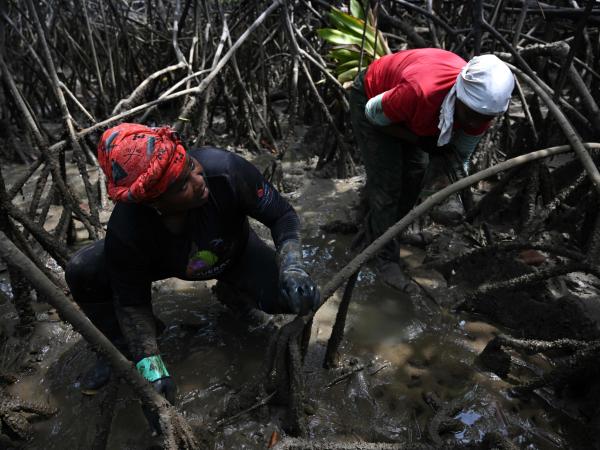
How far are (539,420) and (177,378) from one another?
1442 mm

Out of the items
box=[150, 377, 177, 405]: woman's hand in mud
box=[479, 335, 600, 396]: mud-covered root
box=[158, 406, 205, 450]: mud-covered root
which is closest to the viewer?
box=[158, 406, 205, 450]: mud-covered root

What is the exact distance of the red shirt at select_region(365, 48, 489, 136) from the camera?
1782 mm

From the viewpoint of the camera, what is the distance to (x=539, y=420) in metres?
1.55

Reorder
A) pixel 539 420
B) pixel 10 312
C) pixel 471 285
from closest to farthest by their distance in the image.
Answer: pixel 539 420
pixel 10 312
pixel 471 285

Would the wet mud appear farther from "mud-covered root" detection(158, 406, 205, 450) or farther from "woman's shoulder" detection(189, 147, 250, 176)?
"woman's shoulder" detection(189, 147, 250, 176)

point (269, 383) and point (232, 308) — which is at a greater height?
point (269, 383)

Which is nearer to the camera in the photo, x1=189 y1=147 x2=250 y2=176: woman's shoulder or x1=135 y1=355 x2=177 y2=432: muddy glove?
x1=135 y1=355 x2=177 y2=432: muddy glove

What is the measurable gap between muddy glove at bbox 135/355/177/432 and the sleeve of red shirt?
4.66 feet

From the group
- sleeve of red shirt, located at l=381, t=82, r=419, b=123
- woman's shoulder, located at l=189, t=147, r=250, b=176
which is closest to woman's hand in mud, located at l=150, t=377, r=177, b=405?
woman's shoulder, located at l=189, t=147, r=250, b=176

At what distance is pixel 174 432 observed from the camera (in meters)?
1.18

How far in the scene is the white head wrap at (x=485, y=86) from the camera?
1.61 metres

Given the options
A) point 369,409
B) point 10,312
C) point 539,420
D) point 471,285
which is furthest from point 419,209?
point 10,312

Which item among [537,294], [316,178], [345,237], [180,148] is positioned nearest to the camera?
[180,148]

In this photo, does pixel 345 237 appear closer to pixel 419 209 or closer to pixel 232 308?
pixel 232 308
